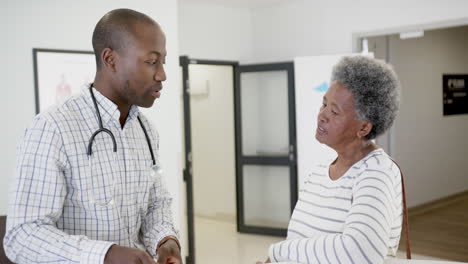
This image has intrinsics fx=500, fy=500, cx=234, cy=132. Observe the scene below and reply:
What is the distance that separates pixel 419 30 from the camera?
5121mm

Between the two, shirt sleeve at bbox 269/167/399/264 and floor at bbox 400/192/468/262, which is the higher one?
shirt sleeve at bbox 269/167/399/264

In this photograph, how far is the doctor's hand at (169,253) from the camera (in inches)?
53.7

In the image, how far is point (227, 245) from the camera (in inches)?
233

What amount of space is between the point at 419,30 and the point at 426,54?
230cm

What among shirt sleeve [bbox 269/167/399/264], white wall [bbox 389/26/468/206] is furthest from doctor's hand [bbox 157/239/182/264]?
white wall [bbox 389/26/468/206]

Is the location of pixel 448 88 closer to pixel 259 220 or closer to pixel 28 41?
pixel 259 220

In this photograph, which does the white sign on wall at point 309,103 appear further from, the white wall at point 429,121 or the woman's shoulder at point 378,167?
the woman's shoulder at point 378,167

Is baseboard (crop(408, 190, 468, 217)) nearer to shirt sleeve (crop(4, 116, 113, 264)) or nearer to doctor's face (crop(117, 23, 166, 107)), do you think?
doctor's face (crop(117, 23, 166, 107))

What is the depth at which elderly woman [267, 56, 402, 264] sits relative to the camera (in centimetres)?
121

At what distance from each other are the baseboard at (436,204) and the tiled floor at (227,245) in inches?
68.9

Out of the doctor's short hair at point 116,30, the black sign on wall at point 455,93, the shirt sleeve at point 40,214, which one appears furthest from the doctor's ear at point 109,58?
the black sign on wall at point 455,93

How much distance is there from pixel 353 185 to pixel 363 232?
0.17 metres

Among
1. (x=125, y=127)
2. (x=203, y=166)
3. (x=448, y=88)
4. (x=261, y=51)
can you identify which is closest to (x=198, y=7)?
(x=261, y=51)

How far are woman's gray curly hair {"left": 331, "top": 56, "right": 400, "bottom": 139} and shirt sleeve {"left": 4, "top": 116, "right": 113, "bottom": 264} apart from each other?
769 mm
